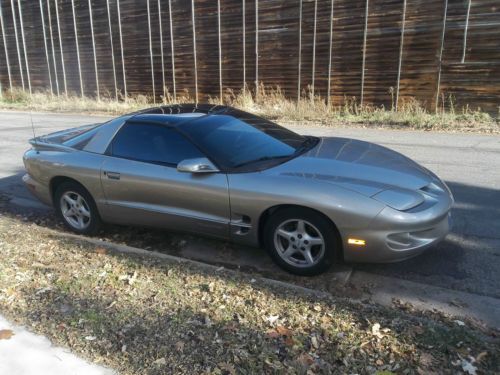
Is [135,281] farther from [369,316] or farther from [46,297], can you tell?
[369,316]

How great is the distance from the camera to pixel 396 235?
3588mm

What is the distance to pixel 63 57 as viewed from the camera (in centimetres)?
2233

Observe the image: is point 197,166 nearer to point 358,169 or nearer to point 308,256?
point 308,256

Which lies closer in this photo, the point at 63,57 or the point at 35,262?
the point at 35,262

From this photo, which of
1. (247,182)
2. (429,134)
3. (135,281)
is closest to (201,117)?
(247,182)

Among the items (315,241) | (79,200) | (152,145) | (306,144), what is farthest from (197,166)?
(79,200)

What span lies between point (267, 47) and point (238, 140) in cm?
1260

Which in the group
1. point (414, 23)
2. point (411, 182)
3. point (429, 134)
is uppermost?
point (414, 23)

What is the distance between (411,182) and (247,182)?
4.63 ft

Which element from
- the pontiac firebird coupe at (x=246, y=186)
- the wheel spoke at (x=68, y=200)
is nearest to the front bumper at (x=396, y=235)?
the pontiac firebird coupe at (x=246, y=186)

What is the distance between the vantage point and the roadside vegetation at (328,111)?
12.3m

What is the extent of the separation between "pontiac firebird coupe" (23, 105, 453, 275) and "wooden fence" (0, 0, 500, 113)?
398 inches

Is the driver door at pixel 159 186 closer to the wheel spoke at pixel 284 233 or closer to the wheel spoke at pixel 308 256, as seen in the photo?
the wheel spoke at pixel 284 233

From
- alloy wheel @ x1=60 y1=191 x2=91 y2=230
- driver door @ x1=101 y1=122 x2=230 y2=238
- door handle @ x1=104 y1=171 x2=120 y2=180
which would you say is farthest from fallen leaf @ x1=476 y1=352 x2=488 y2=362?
alloy wheel @ x1=60 y1=191 x2=91 y2=230
